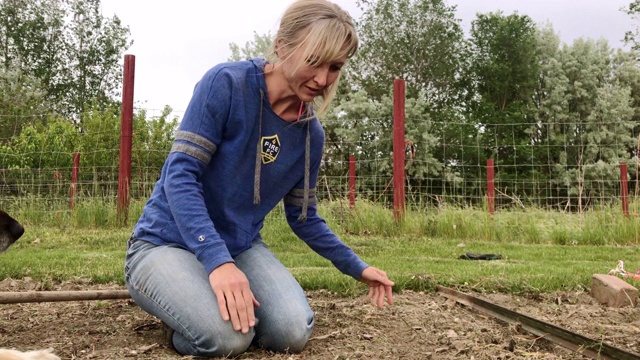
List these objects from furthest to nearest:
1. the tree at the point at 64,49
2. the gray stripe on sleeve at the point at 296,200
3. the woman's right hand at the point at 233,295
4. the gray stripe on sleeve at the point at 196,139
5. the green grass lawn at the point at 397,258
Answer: the tree at the point at 64,49, the green grass lawn at the point at 397,258, the gray stripe on sleeve at the point at 296,200, the gray stripe on sleeve at the point at 196,139, the woman's right hand at the point at 233,295

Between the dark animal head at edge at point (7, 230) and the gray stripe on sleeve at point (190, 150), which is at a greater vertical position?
the gray stripe on sleeve at point (190, 150)

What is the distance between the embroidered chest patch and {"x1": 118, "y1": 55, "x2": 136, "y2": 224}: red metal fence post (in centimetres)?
525

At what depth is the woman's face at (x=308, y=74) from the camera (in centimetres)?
220

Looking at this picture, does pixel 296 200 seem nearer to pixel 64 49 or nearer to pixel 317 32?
pixel 317 32

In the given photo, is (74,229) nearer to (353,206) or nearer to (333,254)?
(353,206)

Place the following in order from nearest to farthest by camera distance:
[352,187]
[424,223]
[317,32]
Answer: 1. [317,32]
2. [424,223]
3. [352,187]

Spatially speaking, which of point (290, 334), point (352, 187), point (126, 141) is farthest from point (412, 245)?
point (290, 334)

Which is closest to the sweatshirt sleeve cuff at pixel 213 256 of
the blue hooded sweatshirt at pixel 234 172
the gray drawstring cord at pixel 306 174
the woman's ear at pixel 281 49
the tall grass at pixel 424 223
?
the blue hooded sweatshirt at pixel 234 172

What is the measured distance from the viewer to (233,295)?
197 cm

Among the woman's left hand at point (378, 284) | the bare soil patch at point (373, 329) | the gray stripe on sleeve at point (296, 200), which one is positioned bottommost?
the bare soil patch at point (373, 329)

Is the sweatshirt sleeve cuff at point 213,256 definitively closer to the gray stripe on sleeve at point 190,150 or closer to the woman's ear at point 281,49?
the gray stripe on sleeve at point 190,150

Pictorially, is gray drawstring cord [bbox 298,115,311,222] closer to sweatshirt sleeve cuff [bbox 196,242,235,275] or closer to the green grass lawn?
sweatshirt sleeve cuff [bbox 196,242,235,275]

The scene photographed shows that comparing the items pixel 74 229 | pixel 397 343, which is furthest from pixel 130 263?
pixel 74 229

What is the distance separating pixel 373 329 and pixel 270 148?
92 centimetres
